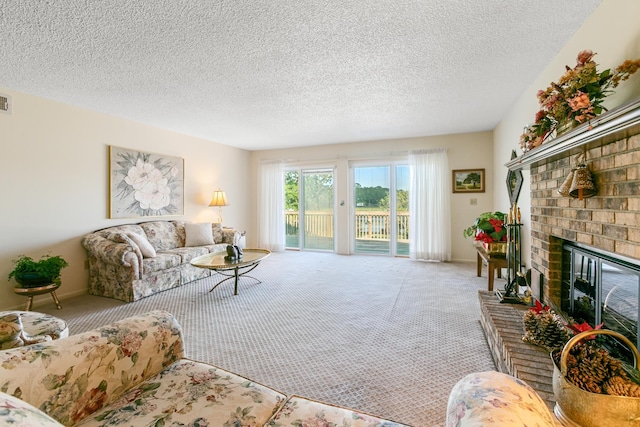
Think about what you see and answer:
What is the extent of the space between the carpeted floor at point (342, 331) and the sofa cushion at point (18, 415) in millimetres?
1302

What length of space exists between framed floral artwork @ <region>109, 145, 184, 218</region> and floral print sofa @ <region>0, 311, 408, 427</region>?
3416mm

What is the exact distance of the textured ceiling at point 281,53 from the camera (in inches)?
69.2

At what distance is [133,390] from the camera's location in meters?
1.12

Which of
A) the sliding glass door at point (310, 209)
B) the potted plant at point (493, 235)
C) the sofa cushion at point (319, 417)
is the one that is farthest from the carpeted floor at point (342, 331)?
the sliding glass door at point (310, 209)

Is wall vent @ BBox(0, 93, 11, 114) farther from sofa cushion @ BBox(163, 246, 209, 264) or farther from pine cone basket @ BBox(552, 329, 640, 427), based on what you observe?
pine cone basket @ BBox(552, 329, 640, 427)

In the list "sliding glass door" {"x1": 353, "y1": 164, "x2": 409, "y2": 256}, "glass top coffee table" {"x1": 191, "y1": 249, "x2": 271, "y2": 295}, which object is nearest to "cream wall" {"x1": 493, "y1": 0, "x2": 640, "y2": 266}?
"sliding glass door" {"x1": 353, "y1": 164, "x2": 409, "y2": 256}

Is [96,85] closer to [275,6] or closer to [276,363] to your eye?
[275,6]

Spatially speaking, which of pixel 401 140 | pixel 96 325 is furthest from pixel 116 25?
pixel 401 140

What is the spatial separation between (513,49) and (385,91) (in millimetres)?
1153

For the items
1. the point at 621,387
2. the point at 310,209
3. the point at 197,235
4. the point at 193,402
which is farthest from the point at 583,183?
the point at 310,209

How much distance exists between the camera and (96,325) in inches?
103

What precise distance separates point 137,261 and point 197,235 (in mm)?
1327

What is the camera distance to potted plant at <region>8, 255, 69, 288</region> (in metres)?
2.80

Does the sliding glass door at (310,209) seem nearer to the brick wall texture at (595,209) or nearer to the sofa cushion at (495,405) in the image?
the brick wall texture at (595,209)
